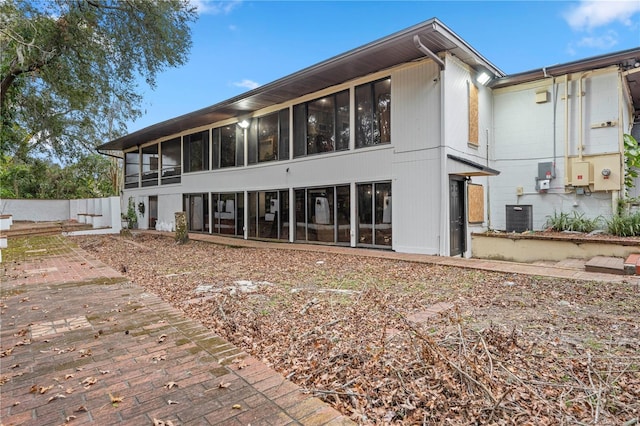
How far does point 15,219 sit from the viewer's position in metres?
21.0

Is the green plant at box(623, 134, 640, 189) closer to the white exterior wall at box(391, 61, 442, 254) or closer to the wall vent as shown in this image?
the wall vent

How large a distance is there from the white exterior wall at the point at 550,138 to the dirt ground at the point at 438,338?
513 centimetres

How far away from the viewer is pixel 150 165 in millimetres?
19250

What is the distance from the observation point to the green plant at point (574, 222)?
9.23m

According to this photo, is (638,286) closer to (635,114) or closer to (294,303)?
(294,303)

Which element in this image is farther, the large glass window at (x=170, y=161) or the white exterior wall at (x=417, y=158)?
the large glass window at (x=170, y=161)

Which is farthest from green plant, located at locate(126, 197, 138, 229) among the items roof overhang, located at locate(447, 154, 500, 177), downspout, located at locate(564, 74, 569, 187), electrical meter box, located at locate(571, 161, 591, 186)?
electrical meter box, located at locate(571, 161, 591, 186)

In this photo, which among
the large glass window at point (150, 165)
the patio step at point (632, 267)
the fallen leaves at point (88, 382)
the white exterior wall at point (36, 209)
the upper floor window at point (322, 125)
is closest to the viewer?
the fallen leaves at point (88, 382)

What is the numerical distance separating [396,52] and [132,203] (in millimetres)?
17666

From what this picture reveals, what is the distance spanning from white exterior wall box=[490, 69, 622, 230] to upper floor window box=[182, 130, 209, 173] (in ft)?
38.2

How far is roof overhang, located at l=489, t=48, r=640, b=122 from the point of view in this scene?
8.59 meters

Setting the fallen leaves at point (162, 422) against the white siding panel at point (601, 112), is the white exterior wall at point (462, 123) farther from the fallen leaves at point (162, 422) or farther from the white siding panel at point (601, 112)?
the fallen leaves at point (162, 422)

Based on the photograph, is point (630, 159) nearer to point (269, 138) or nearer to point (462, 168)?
point (462, 168)

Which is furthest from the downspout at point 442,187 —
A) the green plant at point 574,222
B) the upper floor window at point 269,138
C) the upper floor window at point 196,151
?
the upper floor window at point 196,151
